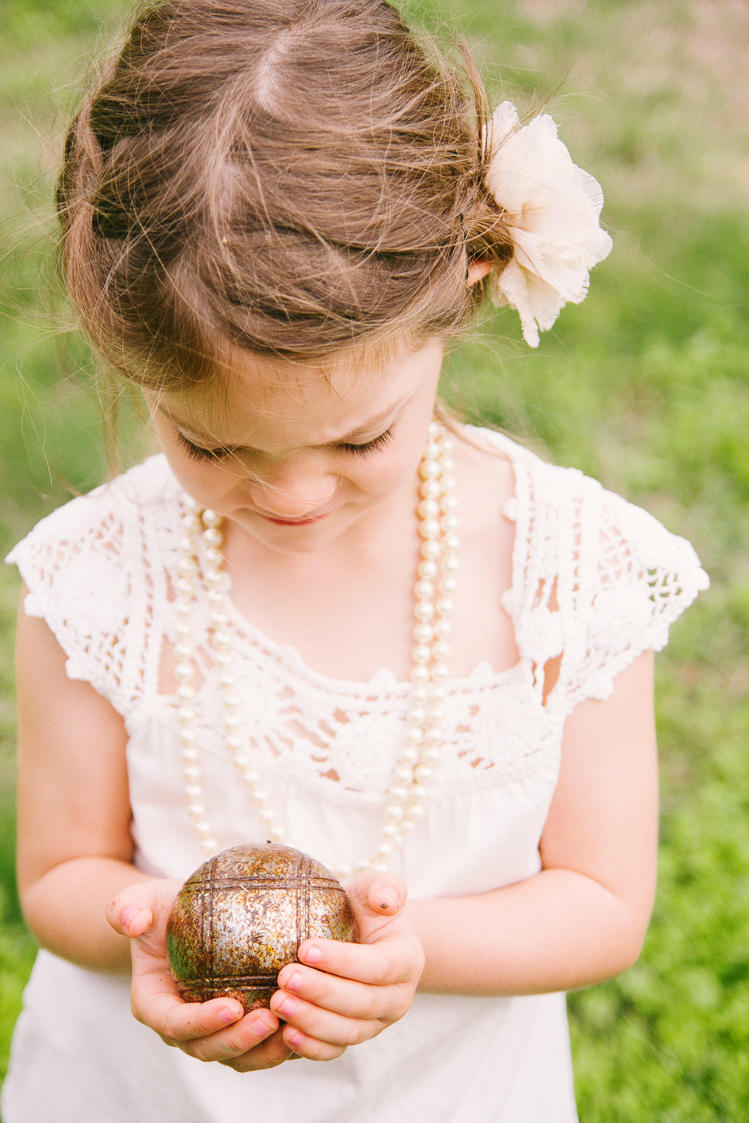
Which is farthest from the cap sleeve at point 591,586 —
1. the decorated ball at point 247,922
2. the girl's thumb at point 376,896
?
the decorated ball at point 247,922

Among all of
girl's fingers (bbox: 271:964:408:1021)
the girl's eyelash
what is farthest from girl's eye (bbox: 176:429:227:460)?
girl's fingers (bbox: 271:964:408:1021)

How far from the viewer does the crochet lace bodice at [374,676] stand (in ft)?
5.68

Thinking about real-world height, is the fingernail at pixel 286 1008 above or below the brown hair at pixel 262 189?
below

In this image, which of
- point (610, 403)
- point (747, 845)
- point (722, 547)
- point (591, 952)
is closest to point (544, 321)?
point (591, 952)

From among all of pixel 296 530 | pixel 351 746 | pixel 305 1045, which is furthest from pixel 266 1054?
pixel 296 530

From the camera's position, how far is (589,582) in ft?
5.77

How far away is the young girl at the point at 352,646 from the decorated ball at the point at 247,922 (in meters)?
0.05

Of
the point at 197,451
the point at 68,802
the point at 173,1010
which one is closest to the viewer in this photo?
the point at 173,1010

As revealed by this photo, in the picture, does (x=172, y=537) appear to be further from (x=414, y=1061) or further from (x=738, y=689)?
(x=738, y=689)

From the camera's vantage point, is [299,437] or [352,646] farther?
[352,646]

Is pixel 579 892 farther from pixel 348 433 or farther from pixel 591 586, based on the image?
pixel 348 433

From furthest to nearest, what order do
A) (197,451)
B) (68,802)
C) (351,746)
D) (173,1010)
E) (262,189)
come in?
(68,802) < (351,746) < (197,451) < (173,1010) < (262,189)

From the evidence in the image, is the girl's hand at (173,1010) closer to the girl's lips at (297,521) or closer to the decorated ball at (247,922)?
the decorated ball at (247,922)

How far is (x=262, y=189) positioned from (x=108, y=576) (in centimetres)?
83
